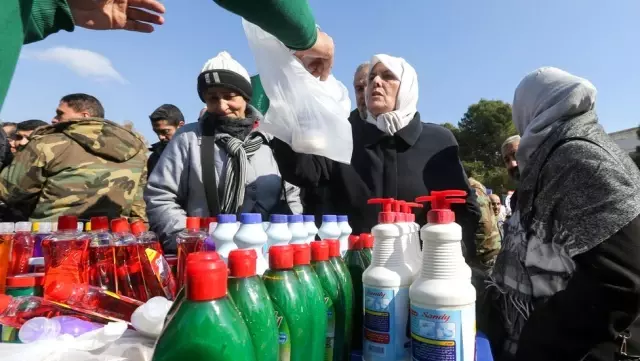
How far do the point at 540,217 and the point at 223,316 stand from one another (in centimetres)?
144

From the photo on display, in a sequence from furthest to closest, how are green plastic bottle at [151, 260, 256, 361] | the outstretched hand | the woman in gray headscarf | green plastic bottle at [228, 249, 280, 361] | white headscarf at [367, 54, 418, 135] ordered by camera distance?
1. white headscarf at [367, 54, 418, 135]
2. the woman in gray headscarf
3. the outstretched hand
4. green plastic bottle at [228, 249, 280, 361]
5. green plastic bottle at [151, 260, 256, 361]

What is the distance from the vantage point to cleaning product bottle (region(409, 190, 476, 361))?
81cm

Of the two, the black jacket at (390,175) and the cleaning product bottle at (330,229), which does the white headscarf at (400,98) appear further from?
the cleaning product bottle at (330,229)

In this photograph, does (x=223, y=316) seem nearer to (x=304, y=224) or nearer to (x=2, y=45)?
(x=2, y=45)

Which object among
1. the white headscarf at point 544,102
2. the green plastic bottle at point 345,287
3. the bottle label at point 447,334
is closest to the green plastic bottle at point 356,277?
the green plastic bottle at point 345,287

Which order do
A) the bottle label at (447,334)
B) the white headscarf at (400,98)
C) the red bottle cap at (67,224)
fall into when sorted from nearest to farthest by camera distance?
the bottle label at (447,334)
the red bottle cap at (67,224)
the white headscarf at (400,98)

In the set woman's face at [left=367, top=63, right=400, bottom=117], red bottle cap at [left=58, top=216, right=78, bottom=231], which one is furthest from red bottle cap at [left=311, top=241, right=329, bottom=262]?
woman's face at [left=367, top=63, right=400, bottom=117]

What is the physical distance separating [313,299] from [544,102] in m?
1.67

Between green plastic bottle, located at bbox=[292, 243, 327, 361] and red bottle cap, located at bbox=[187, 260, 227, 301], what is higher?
red bottle cap, located at bbox=[187, 260, 227, 301]

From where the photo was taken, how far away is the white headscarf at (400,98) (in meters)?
2.37

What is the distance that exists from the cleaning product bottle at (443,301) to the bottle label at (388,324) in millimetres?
58

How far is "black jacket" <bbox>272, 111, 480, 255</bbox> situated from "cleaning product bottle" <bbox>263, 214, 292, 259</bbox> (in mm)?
956

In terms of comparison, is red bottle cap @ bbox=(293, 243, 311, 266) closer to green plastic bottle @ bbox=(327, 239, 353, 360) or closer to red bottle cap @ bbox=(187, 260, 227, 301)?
green plastic bottle @ bbox=(327, 239, 353, 360)

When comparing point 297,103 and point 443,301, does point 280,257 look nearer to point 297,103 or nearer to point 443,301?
point 443,301
